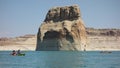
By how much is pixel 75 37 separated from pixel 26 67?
331 feet

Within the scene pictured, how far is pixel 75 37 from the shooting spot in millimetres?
147750

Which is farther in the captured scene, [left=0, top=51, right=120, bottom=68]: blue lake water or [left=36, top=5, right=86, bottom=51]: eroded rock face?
[left=36, top=5, right=86, bottom=51]: eroded rock face

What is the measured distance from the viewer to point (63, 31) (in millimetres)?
148875

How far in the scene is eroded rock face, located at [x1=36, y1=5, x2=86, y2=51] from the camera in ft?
477

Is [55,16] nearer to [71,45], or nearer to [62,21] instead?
[62,21]

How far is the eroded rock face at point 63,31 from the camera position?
146 m

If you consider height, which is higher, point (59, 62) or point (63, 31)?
point (63, 31)

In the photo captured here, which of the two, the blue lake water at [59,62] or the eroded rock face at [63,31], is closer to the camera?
the blue lake water at [59,62]

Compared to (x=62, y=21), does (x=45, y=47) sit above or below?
below

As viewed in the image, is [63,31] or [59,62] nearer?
[59,62]

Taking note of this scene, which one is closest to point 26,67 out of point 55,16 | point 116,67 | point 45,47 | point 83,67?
point 83,67

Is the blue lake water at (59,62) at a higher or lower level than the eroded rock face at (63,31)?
lower

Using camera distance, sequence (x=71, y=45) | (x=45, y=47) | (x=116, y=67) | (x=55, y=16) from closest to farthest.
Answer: (x=116, y=67) < (x=71, y=45) < (x=45, y=47) < (x=55, y=16)

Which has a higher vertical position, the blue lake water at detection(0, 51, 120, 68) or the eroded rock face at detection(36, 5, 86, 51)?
the eroded rock face at detection(36, 5, 86, 51)
